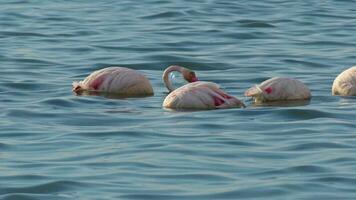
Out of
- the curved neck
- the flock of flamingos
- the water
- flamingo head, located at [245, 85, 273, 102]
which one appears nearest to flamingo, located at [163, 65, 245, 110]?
the flock of flamingos

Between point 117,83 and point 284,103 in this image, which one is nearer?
point 284,103

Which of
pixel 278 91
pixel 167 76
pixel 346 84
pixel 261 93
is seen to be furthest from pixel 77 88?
pixel 346 84

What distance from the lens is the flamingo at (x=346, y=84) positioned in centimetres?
1235

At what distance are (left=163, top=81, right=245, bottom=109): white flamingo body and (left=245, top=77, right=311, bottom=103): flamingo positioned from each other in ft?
1.08

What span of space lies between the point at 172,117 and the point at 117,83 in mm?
1366

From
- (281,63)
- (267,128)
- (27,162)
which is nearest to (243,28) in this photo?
(281,63)

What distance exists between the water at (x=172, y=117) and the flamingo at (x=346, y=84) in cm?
13

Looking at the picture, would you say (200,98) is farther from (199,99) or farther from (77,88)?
(77,88)

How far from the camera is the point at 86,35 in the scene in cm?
1762

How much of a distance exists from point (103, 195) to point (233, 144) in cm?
188

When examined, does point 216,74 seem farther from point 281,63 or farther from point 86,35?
point 86,35

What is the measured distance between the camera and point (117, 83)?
12641 mm

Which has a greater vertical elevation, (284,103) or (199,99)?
(199,99)

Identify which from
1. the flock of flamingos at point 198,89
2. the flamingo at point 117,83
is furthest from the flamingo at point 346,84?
the flamingo at point 117,83
